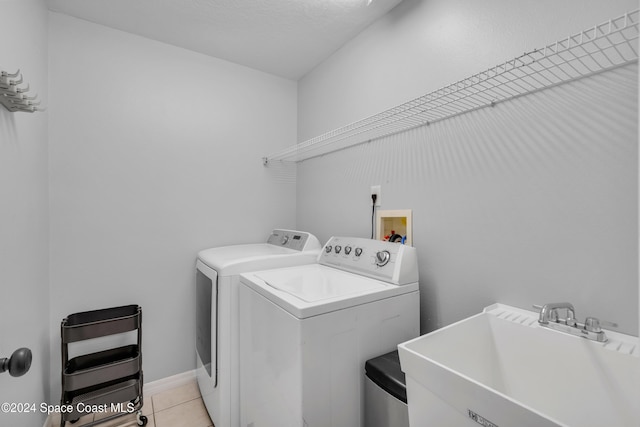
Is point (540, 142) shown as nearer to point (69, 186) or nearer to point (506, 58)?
point (506, 58)

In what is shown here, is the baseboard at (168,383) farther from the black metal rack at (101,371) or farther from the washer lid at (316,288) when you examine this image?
the washer lid at (316,288)

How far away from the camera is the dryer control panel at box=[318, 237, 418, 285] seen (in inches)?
54.2

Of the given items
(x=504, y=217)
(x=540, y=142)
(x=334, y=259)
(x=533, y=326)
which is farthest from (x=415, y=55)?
(x=533, y=326)

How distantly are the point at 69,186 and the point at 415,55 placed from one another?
2224 mm

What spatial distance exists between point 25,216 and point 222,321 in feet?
3.47

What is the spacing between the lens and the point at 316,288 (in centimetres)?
157

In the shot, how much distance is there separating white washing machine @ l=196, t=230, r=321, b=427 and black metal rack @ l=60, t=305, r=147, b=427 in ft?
1.28

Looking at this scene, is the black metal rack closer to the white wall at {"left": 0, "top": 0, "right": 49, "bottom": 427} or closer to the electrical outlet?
the white wall at {"left": 0, "top": 0, "right": 49, "bottom": 427}

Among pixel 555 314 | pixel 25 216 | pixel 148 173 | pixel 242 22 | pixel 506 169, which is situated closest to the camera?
pixel 555 314

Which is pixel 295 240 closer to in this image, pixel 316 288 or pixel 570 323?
pixel 316 288

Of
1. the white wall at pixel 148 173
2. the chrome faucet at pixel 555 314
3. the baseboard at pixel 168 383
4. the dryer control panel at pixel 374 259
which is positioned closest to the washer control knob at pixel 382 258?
the dryer control panel at pixel 374 259

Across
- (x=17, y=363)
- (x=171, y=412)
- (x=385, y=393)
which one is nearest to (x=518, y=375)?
(x=385, y=393)

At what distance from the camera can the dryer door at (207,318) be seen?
159cm

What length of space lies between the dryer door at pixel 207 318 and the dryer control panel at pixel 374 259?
68 centimetres
